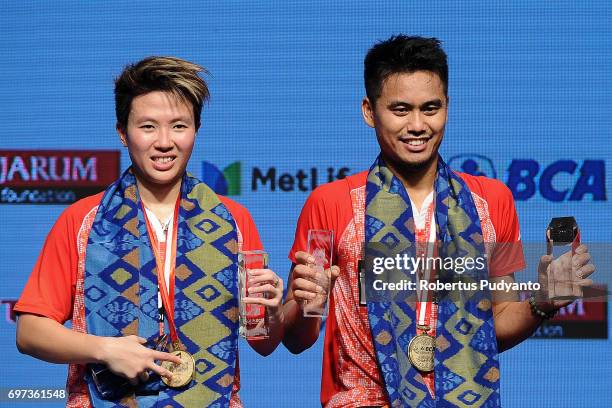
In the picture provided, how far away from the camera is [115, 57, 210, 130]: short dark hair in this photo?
9.18 feet

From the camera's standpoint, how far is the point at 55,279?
270 centimetres

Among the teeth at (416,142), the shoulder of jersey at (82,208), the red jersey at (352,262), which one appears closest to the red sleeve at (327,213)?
the red jersey at (352,262)

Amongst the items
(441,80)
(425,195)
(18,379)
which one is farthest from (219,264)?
(18,379)

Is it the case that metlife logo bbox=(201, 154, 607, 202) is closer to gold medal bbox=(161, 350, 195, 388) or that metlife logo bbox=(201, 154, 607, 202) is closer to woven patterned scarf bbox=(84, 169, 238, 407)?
woven patterned scarf bbox=(84, 169, 238, 407)

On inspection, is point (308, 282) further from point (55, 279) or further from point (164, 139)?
point (55, 279)

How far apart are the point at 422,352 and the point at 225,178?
2263mm

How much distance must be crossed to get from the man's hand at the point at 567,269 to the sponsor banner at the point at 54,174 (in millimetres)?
2803

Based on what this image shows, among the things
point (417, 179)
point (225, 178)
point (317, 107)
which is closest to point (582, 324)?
point (317, 107)

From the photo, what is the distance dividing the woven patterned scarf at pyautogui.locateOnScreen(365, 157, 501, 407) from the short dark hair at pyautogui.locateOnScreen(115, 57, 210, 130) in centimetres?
54

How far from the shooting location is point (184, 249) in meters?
2.78

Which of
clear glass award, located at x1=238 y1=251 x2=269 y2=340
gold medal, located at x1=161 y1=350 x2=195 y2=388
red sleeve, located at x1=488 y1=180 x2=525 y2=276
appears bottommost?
gold medal, located at x1=161 y1=350 x2=195 y2=388

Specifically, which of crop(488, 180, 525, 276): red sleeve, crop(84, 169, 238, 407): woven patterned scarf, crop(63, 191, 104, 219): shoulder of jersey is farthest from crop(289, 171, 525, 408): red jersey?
crop(63, 191, 104, 219): shoulder of jersey

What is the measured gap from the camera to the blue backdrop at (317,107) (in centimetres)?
469

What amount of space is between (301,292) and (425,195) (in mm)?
562
